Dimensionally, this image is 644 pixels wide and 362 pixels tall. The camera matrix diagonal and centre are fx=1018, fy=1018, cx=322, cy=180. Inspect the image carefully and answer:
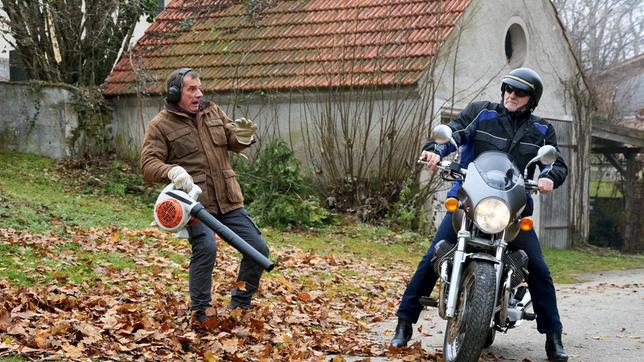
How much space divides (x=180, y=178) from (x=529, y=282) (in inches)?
91.0

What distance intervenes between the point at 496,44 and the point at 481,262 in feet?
41.6

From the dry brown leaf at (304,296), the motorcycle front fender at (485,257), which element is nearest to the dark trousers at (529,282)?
the motorcycle front fender at (485,257)

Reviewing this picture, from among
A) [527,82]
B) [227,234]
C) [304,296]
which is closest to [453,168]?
[527,82]

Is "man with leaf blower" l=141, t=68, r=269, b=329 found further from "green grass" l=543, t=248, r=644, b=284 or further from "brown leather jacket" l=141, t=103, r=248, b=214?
"green grass" l=543, t=248, r=644, b=284

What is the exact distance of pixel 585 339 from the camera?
7.53 meters

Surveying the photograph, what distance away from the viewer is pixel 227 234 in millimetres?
6246

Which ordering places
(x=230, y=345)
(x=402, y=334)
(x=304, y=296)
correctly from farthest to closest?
(x=304, y=296), (x=402, y=334), (x=230, y=345)

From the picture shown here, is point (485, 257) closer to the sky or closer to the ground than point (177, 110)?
closer to the ground

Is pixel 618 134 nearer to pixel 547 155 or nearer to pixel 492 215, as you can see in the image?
pixel 547 155

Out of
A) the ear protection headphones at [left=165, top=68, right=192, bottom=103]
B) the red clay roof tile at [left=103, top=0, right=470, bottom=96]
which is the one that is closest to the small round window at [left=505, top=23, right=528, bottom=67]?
the red clay roof tile at [left=103, top=0, right=470, bottom=96]

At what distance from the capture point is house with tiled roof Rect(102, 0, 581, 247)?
631 inches

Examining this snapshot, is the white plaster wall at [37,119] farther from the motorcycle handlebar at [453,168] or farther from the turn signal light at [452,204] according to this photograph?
the turn signal light at [452,204]

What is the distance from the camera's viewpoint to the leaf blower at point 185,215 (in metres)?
6.18

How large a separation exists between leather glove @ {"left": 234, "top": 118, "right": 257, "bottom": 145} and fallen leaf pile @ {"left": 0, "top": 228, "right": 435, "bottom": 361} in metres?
1.01
